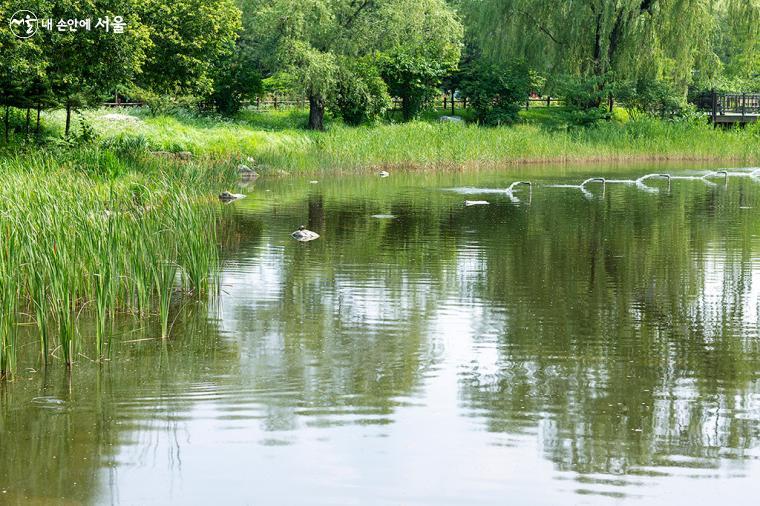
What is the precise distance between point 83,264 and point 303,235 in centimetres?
697

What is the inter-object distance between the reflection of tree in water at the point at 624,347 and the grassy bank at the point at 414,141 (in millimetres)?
13446

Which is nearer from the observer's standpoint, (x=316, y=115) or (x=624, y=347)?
(x=624, y=347)

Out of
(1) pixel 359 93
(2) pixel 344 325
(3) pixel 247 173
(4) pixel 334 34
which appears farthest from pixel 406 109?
(2) pixel 344 325

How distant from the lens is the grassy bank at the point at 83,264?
7508 millimetres

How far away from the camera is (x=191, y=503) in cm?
528

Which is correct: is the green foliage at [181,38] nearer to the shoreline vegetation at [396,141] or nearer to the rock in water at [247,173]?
the shoreline vegetation at [396,141]

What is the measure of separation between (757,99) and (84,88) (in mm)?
32430

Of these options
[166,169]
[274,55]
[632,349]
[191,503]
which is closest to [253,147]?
[274,55]

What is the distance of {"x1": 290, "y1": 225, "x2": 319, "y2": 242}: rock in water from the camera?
15547 mm

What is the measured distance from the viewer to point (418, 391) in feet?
23.8

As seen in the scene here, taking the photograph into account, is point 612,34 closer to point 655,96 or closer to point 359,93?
point 655,96

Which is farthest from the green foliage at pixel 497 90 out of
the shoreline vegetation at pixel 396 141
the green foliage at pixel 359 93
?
the green foliage at pixel 359 93

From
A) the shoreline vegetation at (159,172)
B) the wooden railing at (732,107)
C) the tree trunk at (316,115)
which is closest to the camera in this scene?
the shoreline vegetation at (159,172)

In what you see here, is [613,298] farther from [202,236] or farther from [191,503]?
[191,503]
